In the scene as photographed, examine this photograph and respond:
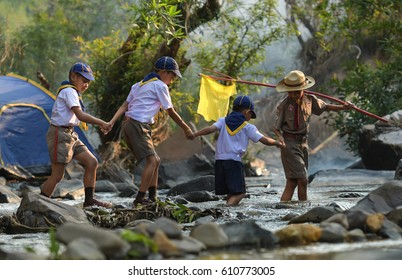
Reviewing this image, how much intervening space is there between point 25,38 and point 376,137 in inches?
511

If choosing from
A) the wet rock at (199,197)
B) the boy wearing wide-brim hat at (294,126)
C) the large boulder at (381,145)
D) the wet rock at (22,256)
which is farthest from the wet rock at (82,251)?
the large boulder at (381,145)

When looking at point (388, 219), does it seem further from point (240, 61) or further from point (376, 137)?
point (240, 61)

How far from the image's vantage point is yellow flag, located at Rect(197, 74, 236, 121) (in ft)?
35.4

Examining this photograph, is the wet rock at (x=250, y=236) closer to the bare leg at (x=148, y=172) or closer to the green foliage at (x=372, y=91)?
the bare leg at (x=148, y=172)

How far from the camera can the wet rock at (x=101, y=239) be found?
4.86 meters

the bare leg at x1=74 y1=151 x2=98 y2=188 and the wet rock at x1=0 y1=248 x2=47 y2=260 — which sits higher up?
the bare leg at x1=74 y1=151 x2=98 y2=188

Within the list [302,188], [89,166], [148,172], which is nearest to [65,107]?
[89,166]

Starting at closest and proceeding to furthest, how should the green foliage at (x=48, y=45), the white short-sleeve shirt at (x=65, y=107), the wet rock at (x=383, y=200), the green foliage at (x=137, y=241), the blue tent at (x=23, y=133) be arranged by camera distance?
1. the green foliage at (x=137, y=241)
2. the wet rock at (x=383, y=200)
3. the white short-sleeve shirt at (x=65, y=107)
4. the blue tent at (x=23, y=133)
5. the green foliage at (x=48, y=45)

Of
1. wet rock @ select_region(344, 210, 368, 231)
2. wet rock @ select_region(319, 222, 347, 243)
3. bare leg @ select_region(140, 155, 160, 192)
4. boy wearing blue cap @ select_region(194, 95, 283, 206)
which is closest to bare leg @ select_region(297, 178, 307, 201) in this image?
boy wearing blue cap @ select_region(194, 95, 283, 206)

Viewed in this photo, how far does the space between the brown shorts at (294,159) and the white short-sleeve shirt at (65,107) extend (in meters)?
2.17

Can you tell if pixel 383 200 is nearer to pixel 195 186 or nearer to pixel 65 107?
pixel 65 107

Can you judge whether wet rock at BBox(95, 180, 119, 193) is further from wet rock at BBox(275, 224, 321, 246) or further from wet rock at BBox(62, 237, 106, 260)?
wet rock at BBox(62, 237, 106, 260)

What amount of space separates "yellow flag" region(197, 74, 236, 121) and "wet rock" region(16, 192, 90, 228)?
141 inches
